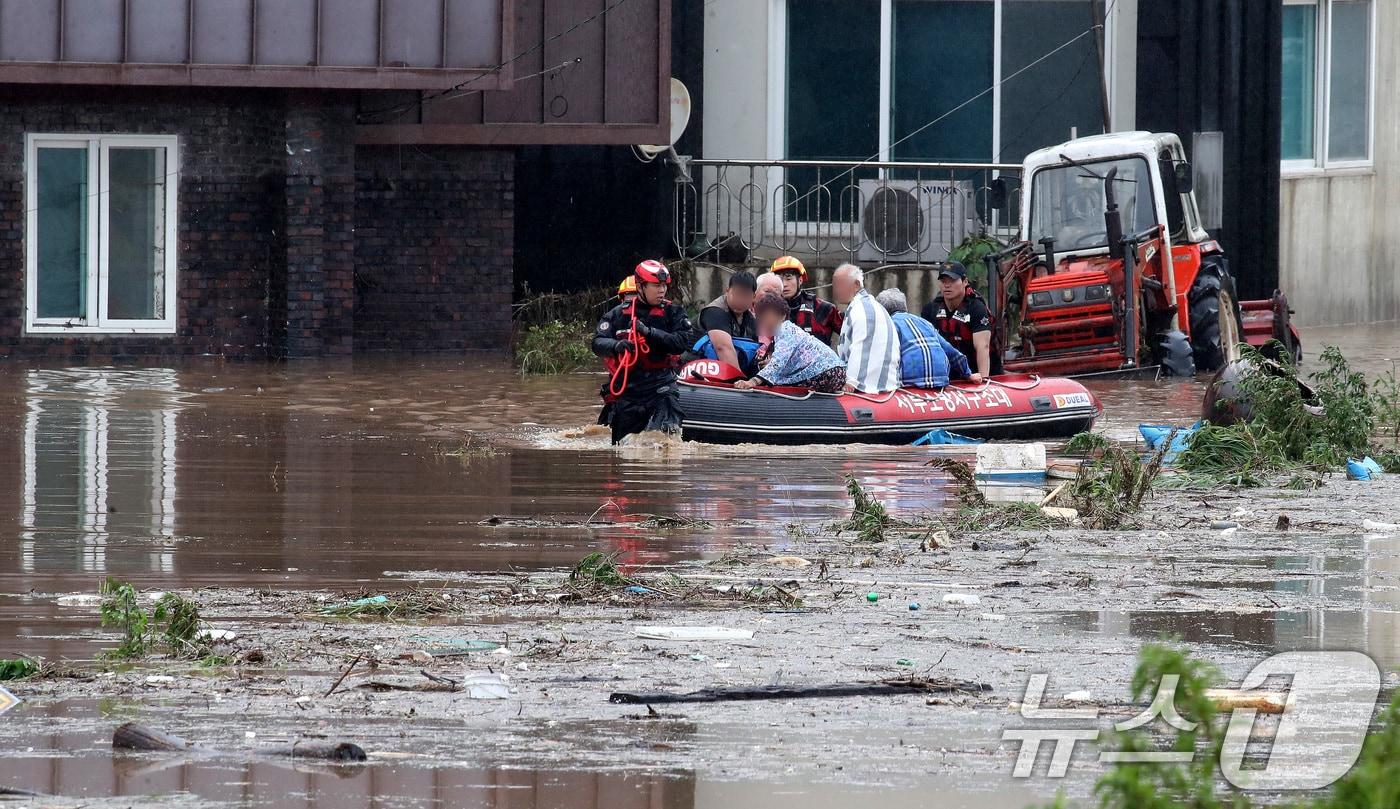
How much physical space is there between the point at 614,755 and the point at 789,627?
5.74ft

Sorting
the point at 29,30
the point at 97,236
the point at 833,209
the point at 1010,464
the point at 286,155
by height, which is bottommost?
the point at 1010,464

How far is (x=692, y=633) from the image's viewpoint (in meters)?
6.50

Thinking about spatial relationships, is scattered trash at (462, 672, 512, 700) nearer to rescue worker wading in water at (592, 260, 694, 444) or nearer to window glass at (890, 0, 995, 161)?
rescue worker wading in water at (592, 260, 694, 444)

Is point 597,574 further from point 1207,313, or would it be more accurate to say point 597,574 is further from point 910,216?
point 910,216

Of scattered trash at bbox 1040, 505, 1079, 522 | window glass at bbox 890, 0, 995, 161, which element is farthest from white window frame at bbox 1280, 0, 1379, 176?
scattered trash at bbox 1040, 505, 1079, 522

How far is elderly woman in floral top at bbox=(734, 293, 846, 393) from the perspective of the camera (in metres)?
12.9

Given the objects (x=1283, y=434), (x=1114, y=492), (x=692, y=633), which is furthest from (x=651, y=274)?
(x=692, y=633)

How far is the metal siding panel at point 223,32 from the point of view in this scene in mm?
17188

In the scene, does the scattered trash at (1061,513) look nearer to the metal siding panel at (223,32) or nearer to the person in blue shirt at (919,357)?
the person in blue shirt at (919,357)

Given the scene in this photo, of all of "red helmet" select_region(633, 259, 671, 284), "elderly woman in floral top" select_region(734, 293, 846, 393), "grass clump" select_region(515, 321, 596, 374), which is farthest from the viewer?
"grass clump" select_region(515, 321, 596, 374)

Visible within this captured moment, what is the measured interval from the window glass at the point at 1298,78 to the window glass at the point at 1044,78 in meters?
2.81

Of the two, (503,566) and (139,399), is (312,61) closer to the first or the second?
(139,399)

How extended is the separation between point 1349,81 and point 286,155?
1241 cm

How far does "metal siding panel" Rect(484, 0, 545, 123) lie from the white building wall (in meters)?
8.58
